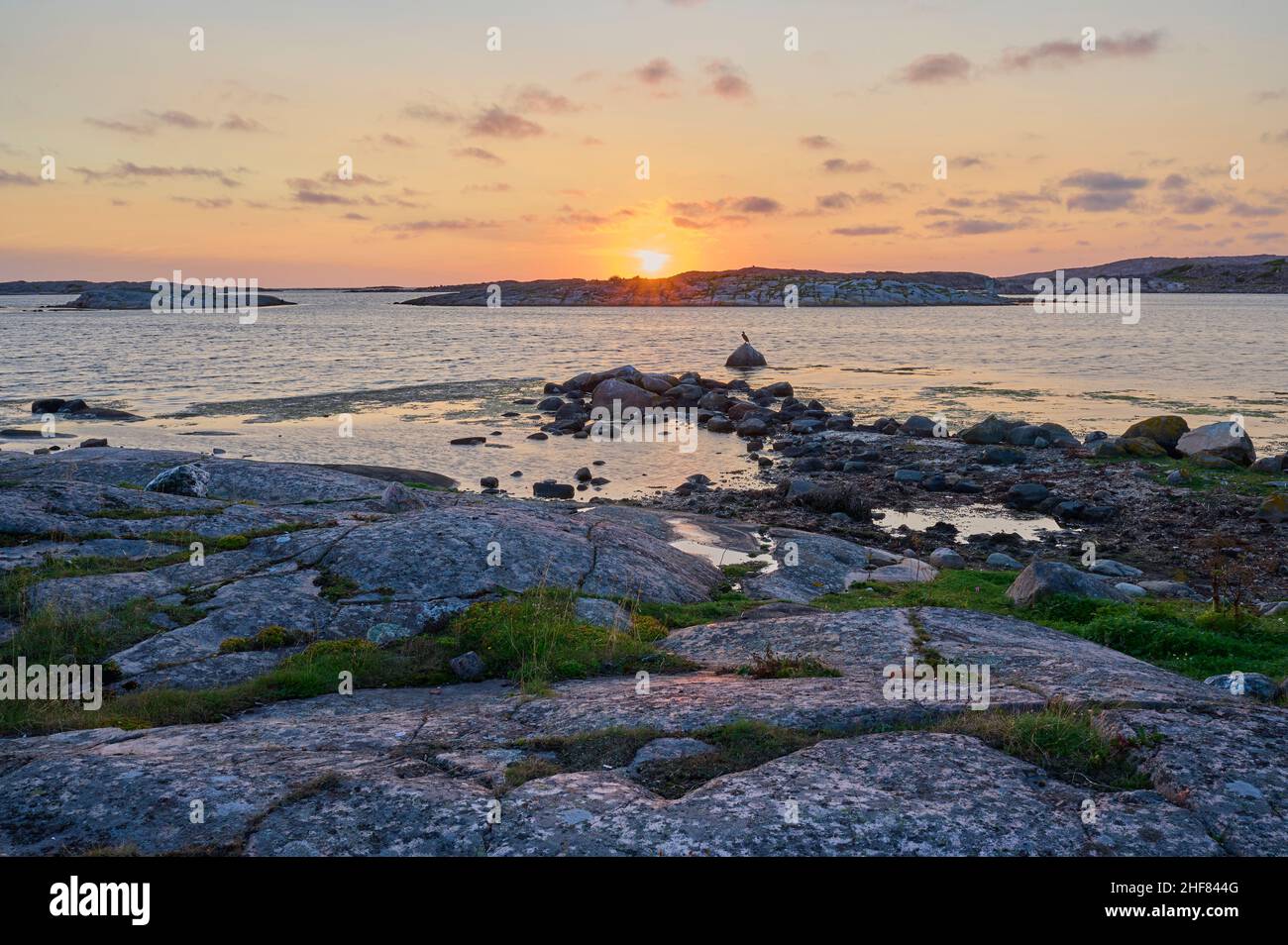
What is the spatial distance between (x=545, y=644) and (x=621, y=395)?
120 feet

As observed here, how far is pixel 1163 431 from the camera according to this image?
3044 cm

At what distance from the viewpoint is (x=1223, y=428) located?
28641 millimetres

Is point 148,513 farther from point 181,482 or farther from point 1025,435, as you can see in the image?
point 1025,435

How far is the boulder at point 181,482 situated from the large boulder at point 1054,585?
1416 centimetres

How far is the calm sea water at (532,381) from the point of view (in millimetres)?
33469

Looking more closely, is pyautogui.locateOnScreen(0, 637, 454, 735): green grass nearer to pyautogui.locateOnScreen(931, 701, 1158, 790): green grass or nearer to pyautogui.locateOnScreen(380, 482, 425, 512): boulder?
pyautogui.locateOnScreen(931, 701, 1158, 790): green grass

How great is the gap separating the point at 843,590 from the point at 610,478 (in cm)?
1384

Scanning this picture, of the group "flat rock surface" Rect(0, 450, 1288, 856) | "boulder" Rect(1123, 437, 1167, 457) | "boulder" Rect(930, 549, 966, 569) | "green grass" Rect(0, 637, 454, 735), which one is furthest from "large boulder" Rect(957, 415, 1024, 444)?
"green grass" Rect(0, 637, 454, 735)

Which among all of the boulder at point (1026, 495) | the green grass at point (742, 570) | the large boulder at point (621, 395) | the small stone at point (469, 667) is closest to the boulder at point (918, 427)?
the boulder at point (1026, 495)

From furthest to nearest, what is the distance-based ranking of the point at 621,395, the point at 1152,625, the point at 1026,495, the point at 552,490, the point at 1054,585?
the point at 621,395 → the point at 552,490 → the point at 1026,495 → the point at 1054,585 → the point at 1152,625

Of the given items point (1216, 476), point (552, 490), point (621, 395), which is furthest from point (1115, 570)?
point (621, 395)

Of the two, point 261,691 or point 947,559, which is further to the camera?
point 947,559

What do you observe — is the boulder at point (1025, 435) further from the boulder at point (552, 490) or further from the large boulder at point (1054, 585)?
the large boulder at point (1054, 585)
